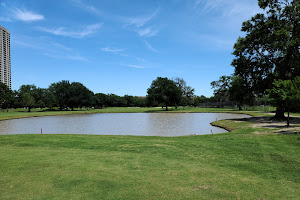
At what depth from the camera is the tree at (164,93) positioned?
92562 millimetres

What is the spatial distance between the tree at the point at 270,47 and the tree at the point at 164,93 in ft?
184

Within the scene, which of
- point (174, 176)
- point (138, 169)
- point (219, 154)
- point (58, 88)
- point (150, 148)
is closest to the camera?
point (174, 176)

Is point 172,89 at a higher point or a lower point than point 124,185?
higher

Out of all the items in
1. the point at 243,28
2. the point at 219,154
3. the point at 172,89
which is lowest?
the point at 219,154

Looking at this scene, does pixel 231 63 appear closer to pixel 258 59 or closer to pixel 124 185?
pixel 258 59

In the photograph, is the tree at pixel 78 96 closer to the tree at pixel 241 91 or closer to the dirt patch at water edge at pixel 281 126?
the tree at pixel 241 91

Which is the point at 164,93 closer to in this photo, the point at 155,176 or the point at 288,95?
the point at 288,95

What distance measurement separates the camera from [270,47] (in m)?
33.9

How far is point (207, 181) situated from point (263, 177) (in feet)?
7.37

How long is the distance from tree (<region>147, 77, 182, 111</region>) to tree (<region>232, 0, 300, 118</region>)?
5603cm

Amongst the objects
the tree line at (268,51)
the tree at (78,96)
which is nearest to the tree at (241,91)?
the tree line at (268,51)

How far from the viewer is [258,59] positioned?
117 feet

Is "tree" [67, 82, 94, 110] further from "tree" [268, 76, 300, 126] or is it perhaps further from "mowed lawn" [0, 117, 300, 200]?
"mowed lawn" [0, 117, 300, 200]

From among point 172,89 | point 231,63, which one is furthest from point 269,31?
point 172,89
